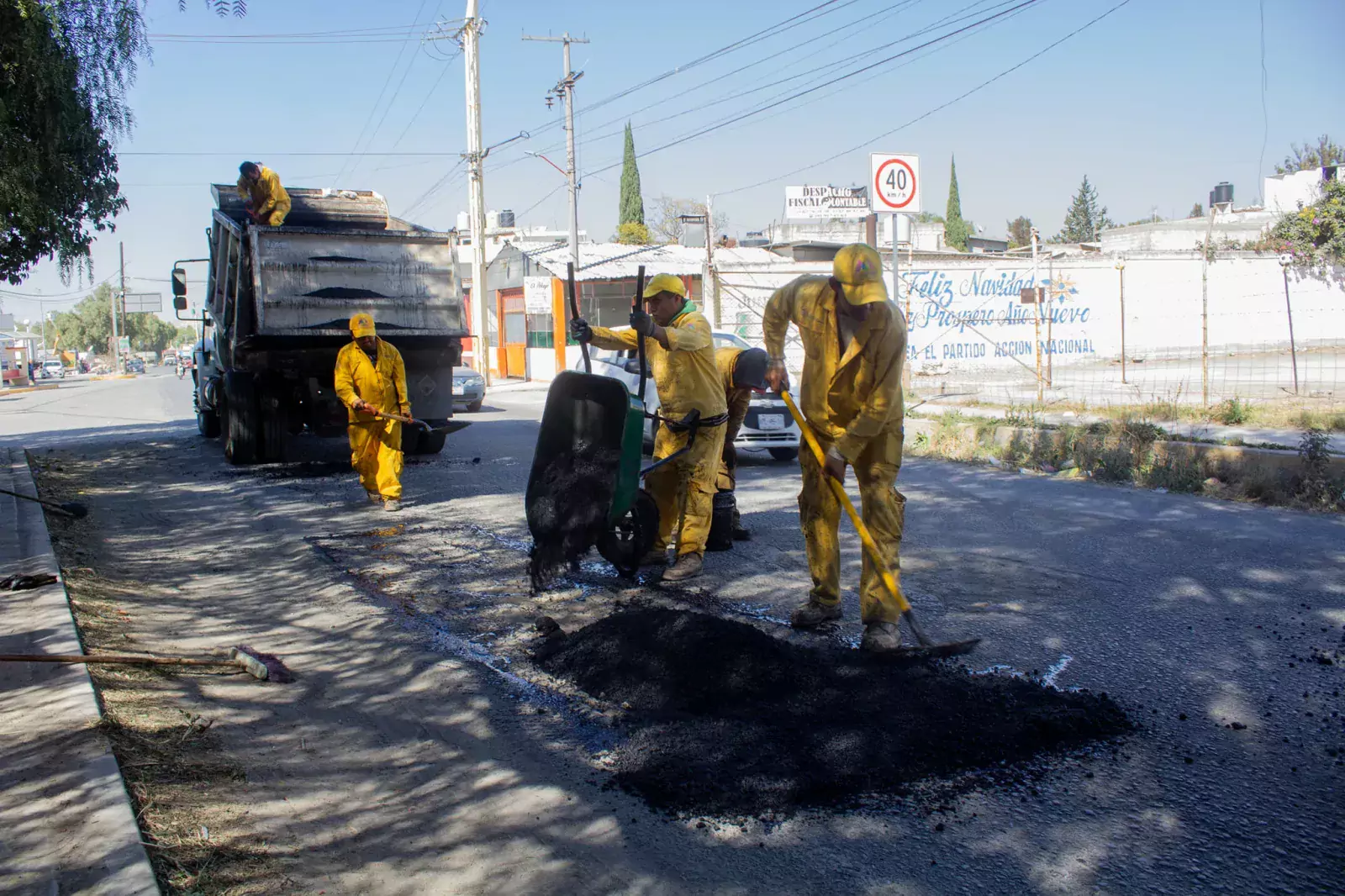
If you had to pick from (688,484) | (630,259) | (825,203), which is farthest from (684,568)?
(825,203)

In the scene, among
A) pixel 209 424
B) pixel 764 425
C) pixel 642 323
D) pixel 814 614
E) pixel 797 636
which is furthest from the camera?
pixel 209 424

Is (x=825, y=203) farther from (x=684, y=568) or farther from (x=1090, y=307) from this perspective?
(x=684, y=568)

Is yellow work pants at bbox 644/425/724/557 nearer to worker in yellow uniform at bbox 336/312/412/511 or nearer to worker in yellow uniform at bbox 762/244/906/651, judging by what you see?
worker in yellow uniform at bbox 762/244/906/651

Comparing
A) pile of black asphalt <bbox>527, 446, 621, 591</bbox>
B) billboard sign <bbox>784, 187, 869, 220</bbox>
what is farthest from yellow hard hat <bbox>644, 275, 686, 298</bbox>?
billboard sign <bbox>784, 187, 869, 220</bbox>

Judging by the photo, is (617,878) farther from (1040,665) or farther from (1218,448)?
(1218,448)

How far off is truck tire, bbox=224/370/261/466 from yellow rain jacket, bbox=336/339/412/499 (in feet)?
10.3

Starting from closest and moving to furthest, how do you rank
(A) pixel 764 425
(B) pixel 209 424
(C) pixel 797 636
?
(C) pixel 797 636, (A) pixel 764 425, (B) pixel 209 424

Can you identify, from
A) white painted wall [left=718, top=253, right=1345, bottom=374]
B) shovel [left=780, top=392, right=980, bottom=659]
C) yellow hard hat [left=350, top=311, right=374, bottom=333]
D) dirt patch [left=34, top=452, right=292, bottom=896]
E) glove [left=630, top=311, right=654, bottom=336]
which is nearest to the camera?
dirt patch [left=34, top=452, right=292, bottom=896]

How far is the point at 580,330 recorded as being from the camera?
572cm

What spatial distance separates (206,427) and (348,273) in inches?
251

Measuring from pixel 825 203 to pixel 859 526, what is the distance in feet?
134

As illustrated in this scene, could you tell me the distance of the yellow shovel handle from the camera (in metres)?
4.62

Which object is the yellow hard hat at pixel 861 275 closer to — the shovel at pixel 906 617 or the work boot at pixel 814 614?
the shovel at pixel 906 617

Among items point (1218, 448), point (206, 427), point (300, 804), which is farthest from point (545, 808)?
point (206, 427)
